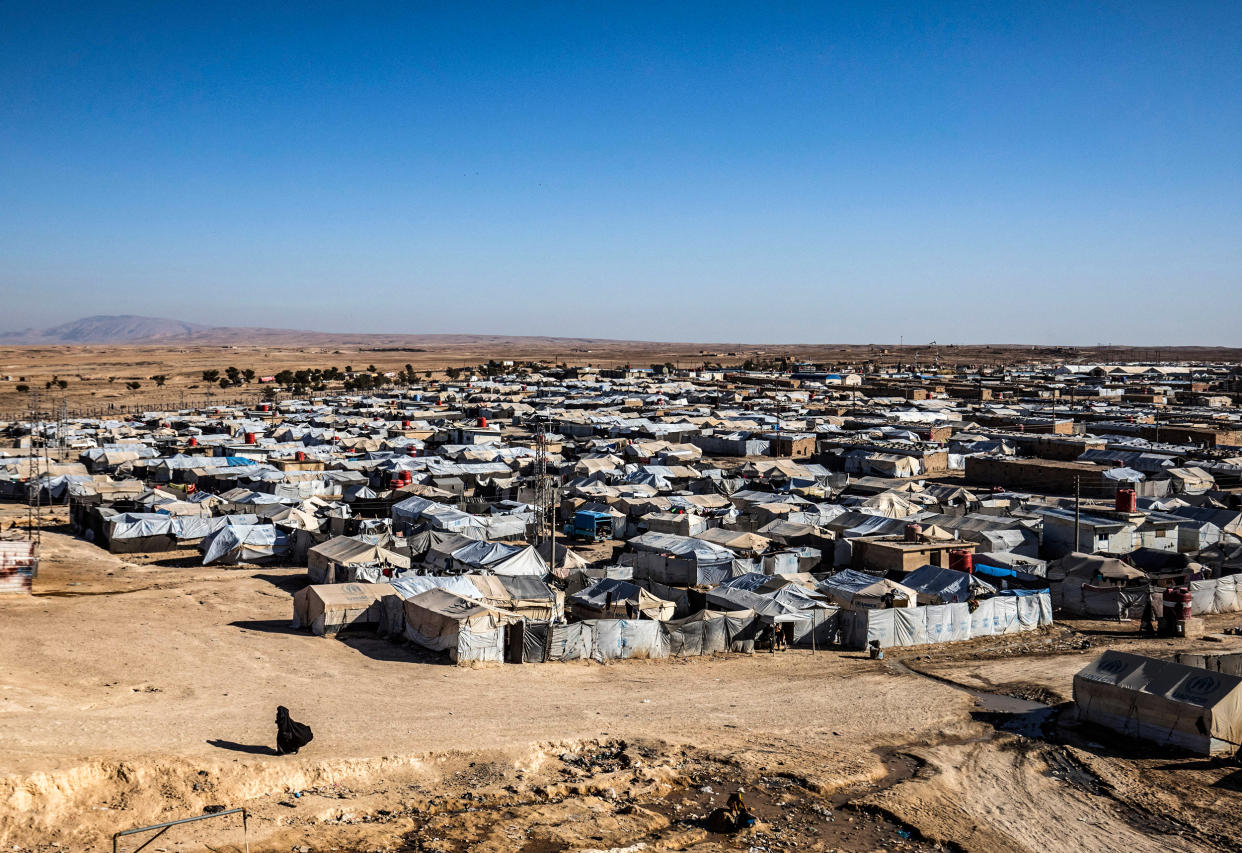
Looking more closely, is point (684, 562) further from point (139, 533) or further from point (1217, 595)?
point (139, 533)

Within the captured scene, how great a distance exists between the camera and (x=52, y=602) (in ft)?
76.3

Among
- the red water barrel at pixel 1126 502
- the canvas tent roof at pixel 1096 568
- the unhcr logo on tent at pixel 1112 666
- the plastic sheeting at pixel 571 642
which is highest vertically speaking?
the red water barrel at pixel 1126 502

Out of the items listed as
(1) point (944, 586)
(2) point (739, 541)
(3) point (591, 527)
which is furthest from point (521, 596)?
(3) point (591, 527)

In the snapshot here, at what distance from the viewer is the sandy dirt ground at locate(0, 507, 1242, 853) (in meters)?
12.6

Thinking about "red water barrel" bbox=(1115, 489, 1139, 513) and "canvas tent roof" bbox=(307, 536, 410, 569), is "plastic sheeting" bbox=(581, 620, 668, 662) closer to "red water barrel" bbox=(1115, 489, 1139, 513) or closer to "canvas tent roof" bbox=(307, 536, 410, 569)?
"canvas tent roof" bbox=(307, 536, 410, 569)

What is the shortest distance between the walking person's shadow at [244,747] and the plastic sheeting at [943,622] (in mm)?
12381

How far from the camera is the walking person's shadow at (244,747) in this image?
14.1 m

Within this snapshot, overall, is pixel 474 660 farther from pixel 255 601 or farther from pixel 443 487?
pixel 443 487

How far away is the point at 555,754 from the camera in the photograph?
15.0 meters

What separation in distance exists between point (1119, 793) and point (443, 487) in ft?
96.9

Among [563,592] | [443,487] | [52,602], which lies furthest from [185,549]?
[563,592]

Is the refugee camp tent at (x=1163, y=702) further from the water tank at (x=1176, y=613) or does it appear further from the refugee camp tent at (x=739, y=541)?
the refugee camp tent at (x=739, y=541)

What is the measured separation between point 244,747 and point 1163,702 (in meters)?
14.1

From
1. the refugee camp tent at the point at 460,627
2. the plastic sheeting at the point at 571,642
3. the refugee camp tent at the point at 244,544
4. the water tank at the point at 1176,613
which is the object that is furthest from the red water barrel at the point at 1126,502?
the refugee camp tent at the point at 244,544
